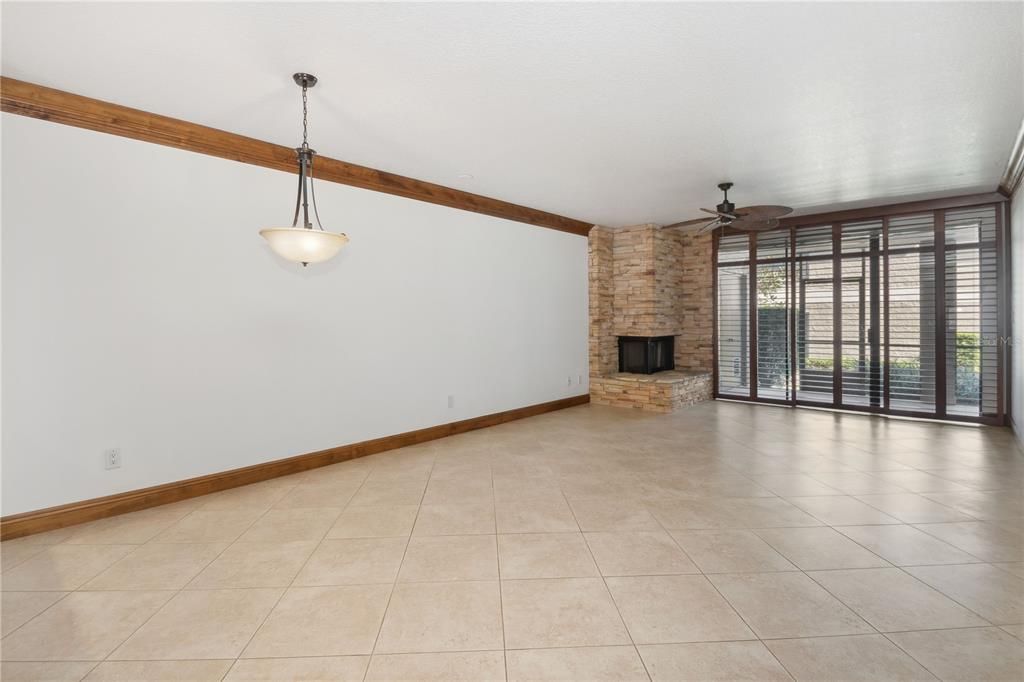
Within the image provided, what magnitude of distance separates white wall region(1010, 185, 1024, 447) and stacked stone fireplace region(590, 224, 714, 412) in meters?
3.40

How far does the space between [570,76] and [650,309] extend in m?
4.87

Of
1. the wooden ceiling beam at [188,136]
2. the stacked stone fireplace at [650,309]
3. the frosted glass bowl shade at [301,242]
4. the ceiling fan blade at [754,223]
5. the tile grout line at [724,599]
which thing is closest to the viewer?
the tile grout line at [724,599]

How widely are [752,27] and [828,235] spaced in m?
5.37

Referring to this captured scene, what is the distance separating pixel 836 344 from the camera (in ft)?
21.5

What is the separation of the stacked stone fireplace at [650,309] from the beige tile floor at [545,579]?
2.85 metres

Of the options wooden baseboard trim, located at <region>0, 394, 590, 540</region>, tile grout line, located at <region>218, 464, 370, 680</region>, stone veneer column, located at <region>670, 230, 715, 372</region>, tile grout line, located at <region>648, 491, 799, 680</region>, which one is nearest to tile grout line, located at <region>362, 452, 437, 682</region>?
tile grout line, located at <region>218, 464, 370, 680</region>

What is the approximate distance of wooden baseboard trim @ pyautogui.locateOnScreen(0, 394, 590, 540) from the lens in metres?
2.94

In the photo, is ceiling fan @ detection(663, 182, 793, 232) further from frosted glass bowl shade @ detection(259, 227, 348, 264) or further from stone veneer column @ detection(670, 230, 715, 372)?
frosted glass bowl shade @ detection(259, 227, 348, 264)

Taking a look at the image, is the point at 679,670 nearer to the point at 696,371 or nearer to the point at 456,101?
the point at 456,101

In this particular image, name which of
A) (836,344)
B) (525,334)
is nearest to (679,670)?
(525,334)

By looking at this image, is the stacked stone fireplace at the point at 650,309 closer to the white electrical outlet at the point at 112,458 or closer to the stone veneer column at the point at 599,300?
the stone veneer column at the point at 599,300

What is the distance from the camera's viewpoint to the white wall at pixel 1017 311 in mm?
4598

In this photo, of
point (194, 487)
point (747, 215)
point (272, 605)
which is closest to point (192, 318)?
point (194, 487)

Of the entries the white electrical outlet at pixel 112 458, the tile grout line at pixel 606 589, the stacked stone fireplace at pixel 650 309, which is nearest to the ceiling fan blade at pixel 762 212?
the stacked stone fireplace at pixel 650 309
